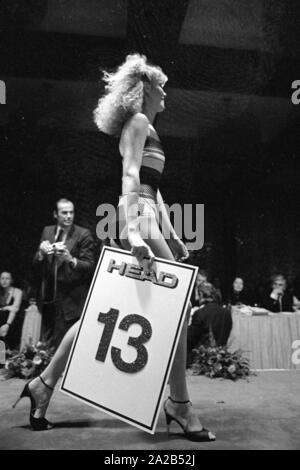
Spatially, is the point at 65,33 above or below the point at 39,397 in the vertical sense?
above

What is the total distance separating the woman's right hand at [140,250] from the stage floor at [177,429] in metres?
0.69

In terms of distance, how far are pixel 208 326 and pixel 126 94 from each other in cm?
231

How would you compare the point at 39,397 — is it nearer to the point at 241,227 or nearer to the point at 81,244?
the point at 81,244

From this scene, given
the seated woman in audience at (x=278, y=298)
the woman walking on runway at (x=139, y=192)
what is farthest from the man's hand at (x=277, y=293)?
the woman walking on runway at (x=139, y=192)

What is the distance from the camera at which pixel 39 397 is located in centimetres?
171

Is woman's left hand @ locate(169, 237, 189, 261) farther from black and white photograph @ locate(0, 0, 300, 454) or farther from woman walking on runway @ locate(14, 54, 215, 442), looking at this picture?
woman walking on runway @ locate(14, 54, 215, 442)

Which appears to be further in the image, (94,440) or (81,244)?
(81,244)

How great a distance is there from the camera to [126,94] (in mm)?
1708

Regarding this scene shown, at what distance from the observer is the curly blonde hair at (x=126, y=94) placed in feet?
5.57

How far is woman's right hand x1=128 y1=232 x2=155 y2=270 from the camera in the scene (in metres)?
1.49

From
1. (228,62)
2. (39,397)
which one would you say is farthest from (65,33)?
(39,397)

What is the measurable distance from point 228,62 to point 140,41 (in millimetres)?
744

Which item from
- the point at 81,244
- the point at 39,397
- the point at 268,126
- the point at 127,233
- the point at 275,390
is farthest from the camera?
the point at 268,126

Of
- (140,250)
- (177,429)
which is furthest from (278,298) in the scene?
(140,250)
